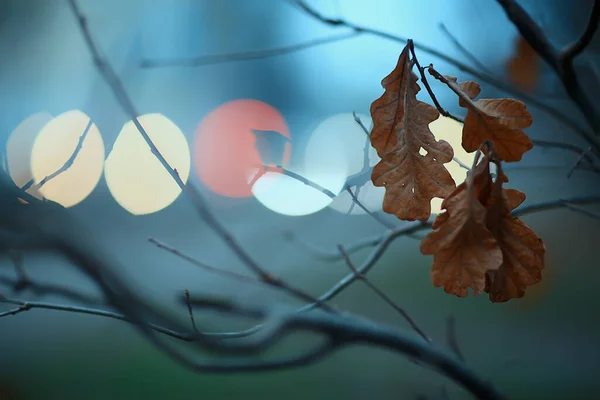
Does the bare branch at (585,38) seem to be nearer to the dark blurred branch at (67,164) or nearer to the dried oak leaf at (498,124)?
the dried oak leaf at (498,124)

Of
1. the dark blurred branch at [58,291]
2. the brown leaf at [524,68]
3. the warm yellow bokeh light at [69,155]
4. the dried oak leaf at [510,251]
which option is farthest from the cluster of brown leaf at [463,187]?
the brown leaf at [524,68]

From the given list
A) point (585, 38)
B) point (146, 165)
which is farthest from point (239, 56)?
point (585, 38)

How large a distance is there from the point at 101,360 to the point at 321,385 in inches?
40.8

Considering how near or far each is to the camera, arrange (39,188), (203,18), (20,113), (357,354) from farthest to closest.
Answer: (357,354) < (203,18) < (20,113) < (39,188)

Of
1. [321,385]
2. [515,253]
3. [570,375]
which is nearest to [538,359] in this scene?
[570,375]

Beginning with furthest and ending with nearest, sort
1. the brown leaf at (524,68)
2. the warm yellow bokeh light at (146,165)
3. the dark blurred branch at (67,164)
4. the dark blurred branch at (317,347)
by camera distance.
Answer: the brown leaf at (524,68)
the warm yellow bokeh light at (146,165)
the dark blurred branch at (67,164)
the dark blurred branch at (317,347)

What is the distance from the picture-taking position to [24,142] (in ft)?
2.76

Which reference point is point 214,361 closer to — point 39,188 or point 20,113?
point 39,188

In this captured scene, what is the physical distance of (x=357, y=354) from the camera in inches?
94.0

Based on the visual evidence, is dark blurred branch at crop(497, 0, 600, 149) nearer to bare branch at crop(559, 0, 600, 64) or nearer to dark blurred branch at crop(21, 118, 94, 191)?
bare branch at crop(559, 0, 600, 64)

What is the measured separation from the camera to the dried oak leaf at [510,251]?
0.33 metres

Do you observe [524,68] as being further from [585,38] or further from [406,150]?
[406,150]

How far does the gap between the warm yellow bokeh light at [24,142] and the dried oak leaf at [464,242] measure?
534mm

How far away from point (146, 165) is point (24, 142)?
0.29 m
